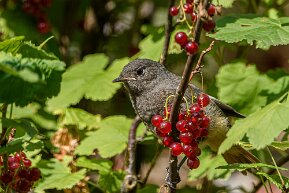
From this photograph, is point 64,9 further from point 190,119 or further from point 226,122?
point 190,119

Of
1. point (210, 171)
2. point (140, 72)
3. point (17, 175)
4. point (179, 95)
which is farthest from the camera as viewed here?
point (210, 171)

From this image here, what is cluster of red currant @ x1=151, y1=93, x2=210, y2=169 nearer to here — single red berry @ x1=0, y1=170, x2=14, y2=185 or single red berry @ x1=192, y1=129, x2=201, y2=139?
single red berry @ x1=192, y1=129, x2=201, y2=139

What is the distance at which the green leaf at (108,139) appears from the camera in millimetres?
3717

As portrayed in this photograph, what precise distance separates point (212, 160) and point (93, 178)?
4.57 feet

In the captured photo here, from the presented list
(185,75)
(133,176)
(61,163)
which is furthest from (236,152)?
(185,75)

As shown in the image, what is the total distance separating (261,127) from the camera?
2.41 m

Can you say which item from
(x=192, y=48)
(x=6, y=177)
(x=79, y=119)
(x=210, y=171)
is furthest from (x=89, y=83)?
(x=192, y=48)

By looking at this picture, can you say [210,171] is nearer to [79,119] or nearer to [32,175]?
[79,119]

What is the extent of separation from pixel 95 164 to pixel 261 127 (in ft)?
4.98

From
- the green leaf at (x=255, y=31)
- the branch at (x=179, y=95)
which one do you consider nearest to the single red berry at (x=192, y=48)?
the branch at (x=179, y=95)

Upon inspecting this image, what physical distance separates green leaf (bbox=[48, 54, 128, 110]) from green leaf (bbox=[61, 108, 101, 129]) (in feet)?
0.22

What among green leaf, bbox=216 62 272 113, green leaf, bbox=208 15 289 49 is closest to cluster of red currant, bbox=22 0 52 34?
green leaf, bbox=216 62 272 113

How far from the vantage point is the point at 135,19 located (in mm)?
5117

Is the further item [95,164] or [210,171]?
[95,164]
